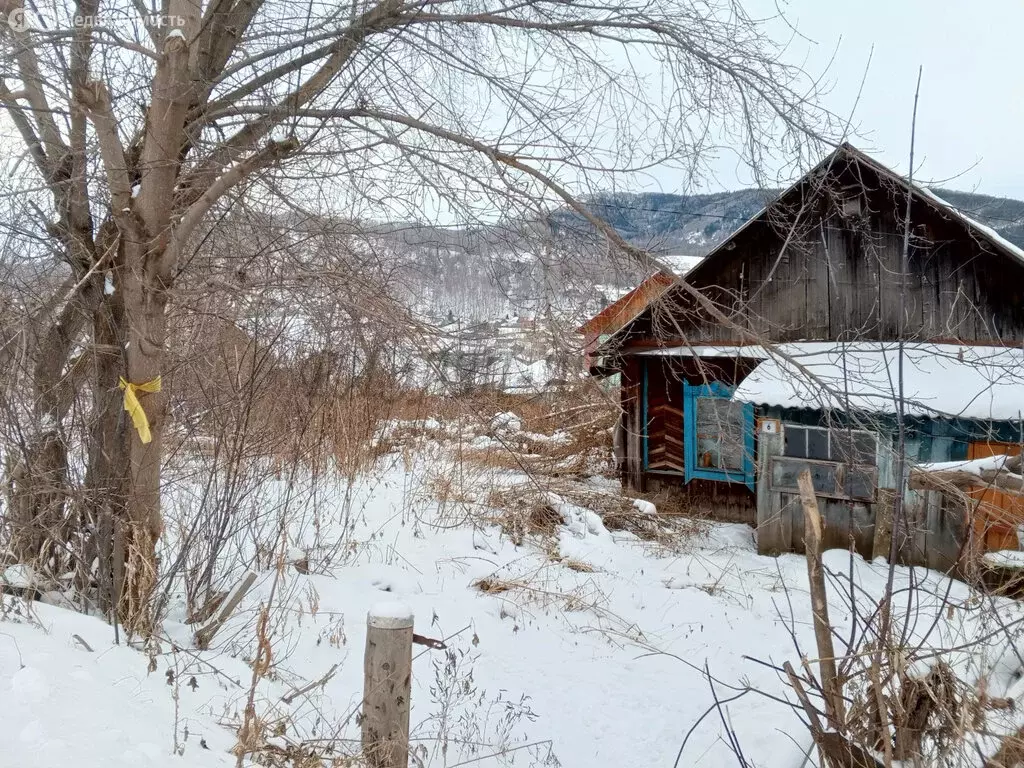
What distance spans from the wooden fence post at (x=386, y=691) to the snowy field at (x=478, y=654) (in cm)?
24

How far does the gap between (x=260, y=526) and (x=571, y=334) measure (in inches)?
101

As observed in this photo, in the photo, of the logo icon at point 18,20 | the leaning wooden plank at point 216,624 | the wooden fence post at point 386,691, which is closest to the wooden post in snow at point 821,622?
the wooden fence post at point 386,691

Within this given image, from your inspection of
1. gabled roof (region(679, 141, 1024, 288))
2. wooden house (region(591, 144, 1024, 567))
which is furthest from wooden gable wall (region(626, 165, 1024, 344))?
gabled roof (region(679, 141, 1024, 288))

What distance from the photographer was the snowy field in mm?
2689

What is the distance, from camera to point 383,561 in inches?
270

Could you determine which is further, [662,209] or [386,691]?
[662,209]

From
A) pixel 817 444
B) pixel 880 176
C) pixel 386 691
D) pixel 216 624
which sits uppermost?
pixel 880 176

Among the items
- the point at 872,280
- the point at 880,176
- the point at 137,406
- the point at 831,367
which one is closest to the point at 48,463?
the point at 137,406

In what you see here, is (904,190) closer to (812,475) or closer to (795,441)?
(795,441)

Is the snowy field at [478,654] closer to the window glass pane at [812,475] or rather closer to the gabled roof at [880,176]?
the window glass pane at [812,475]

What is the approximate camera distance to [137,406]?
3.72 m

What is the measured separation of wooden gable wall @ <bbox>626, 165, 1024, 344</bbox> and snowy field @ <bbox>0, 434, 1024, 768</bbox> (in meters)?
3.24

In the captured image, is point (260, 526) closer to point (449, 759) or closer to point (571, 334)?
point (449, 759)

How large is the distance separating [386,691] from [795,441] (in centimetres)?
742
